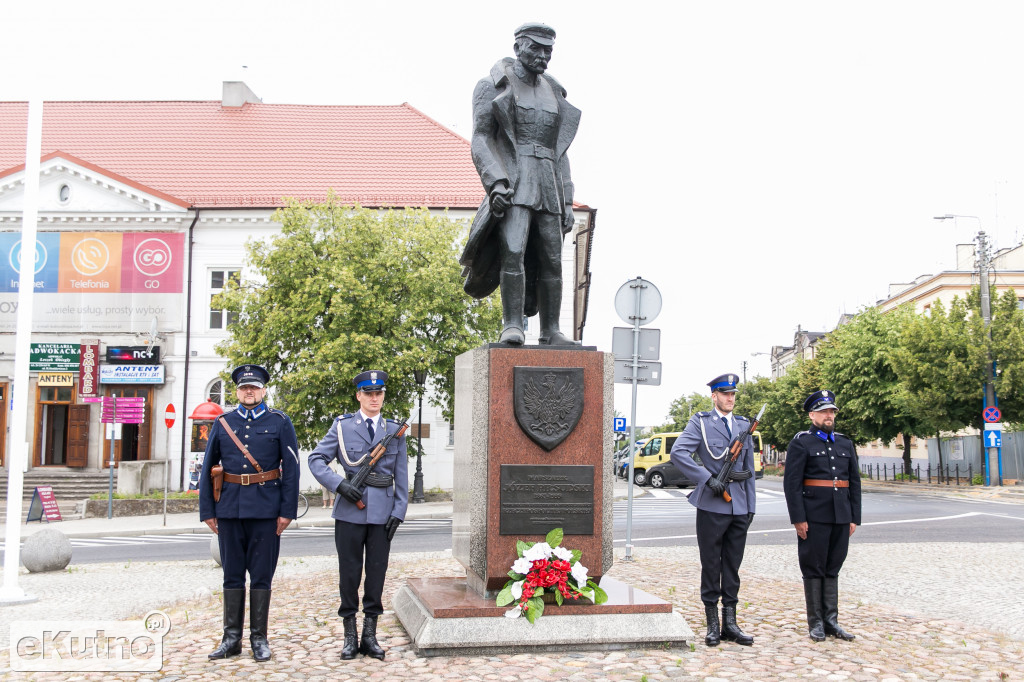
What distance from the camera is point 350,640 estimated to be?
5820 millimetres

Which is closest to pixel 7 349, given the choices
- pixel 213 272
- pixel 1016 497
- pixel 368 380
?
pixel 213 272

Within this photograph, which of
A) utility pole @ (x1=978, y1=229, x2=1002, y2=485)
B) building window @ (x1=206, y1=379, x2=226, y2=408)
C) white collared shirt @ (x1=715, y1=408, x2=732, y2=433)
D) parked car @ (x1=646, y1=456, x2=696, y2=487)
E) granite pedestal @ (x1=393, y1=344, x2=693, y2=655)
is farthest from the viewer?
parked car @ (x1=646, y1=456, x2=696, y2=487)

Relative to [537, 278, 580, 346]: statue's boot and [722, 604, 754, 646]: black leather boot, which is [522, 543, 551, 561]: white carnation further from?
[537, 278, 580, 346]: statue's boot

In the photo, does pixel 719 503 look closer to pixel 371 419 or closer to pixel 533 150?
pixel 371 419

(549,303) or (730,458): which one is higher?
(549,303)

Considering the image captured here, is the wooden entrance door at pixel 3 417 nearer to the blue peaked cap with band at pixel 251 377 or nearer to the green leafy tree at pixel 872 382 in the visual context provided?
the blue peaked cap with band at pixel 251 377

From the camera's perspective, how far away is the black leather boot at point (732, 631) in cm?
620

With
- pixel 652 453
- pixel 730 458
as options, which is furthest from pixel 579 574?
pixel 652 453

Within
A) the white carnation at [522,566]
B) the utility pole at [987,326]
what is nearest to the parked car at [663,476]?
the utility pole at [987,326]

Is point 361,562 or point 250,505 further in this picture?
point 361,562

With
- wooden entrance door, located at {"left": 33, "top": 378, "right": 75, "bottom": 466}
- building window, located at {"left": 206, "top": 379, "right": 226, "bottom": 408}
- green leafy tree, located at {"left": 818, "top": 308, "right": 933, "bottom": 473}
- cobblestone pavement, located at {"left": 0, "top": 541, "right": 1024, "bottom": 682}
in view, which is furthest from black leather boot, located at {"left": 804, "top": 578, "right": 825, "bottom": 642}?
green leafy tree, located at {"left": 818, "top": 308, "right": 933, "bottom": 473}

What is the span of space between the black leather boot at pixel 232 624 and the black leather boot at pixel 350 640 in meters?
0.68

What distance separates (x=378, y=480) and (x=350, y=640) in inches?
39.9

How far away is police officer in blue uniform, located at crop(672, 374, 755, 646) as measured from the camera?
637 cm
